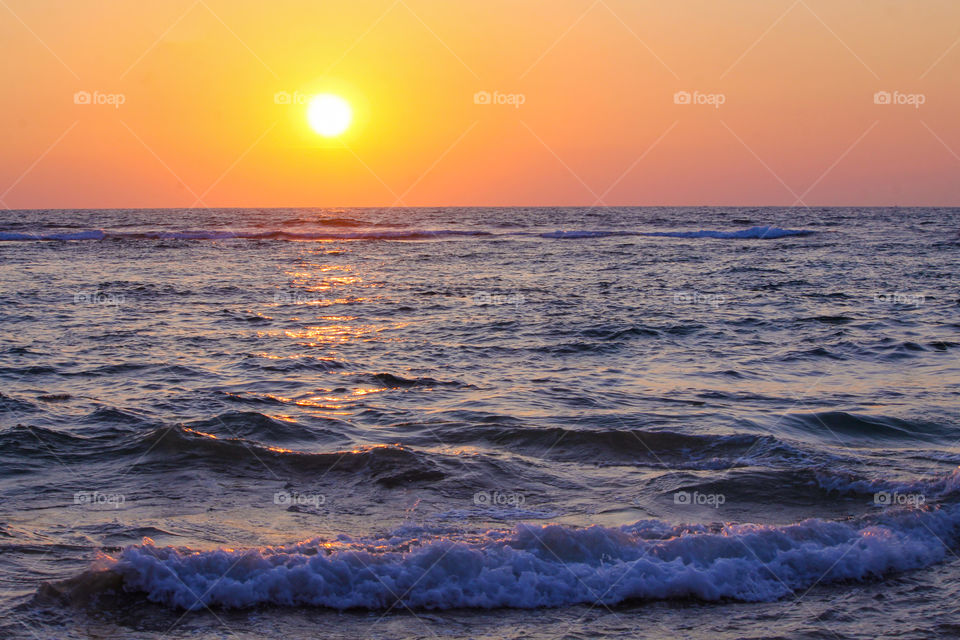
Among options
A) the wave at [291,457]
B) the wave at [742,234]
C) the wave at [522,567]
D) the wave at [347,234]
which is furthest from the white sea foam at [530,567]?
the wave at [742,234]

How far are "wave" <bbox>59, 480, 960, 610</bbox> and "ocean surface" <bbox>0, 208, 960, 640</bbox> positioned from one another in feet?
0.06

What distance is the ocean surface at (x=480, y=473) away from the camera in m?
5.16

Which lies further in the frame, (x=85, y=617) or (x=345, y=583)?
(x=345, y=583)

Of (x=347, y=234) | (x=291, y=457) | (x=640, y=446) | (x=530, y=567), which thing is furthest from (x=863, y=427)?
(x=347, y=234)

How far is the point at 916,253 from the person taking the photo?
3731 centimetres

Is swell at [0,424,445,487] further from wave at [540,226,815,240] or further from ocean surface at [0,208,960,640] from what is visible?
wave at [540,226,815,240]

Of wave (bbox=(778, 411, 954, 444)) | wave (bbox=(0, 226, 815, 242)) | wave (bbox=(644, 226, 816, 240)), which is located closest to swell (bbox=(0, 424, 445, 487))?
wave (bbox=(778, 411, 954, 444))

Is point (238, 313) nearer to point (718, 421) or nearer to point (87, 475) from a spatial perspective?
point (87, 475)

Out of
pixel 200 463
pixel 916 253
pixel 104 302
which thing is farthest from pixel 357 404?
pixel 916 253

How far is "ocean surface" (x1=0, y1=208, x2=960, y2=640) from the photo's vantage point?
5.16 m

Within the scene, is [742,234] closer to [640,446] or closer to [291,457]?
[640,446]

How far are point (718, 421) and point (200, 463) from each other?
19.1 ft

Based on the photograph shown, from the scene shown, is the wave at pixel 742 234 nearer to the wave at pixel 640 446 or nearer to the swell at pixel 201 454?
the wave at pixel 640 446

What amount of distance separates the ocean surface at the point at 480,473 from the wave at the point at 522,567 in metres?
0.02
